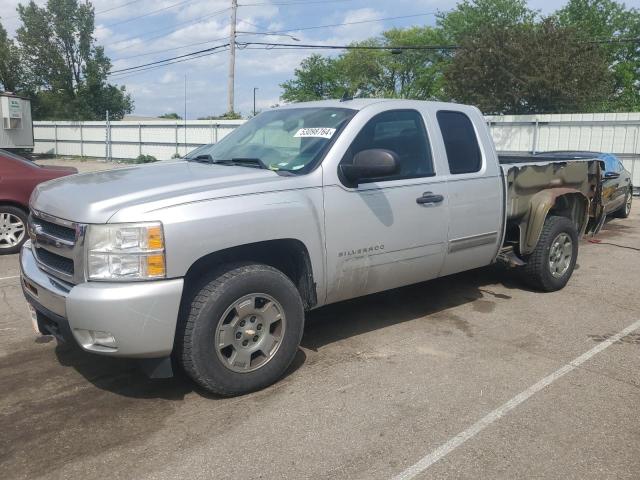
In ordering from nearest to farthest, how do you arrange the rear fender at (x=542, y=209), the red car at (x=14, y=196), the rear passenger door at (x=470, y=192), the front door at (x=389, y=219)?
the front door at (x=389, y=219) < the rear passenger door at (x=470, y=192) < the rear fender at (x=542, y=209) < the red car at (x=14, y=196)

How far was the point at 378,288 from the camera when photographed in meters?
4.61

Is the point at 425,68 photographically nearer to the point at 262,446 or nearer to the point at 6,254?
the point at 6,254

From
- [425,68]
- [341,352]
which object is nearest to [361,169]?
[341,352]

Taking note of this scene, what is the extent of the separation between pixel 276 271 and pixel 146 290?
0.87m

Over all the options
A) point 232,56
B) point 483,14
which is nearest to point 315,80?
point 483,14

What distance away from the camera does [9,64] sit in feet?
148

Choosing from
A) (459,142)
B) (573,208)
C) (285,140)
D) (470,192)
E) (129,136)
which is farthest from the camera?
(129,136)

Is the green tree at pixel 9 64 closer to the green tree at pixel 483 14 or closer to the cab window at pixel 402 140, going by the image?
the green tree at pixel 483 14

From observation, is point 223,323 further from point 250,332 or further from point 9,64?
point 9,64

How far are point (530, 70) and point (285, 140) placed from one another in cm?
2660

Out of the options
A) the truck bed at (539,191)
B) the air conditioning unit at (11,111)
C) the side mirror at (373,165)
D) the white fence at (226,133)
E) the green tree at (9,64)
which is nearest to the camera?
the side mirror at (373,165)

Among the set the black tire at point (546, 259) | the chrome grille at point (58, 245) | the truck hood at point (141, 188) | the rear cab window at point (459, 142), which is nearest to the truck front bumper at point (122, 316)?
the chrome grille at point (58, 245)

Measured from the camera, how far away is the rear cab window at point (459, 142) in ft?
16.8

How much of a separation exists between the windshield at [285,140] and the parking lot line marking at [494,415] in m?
1.98
